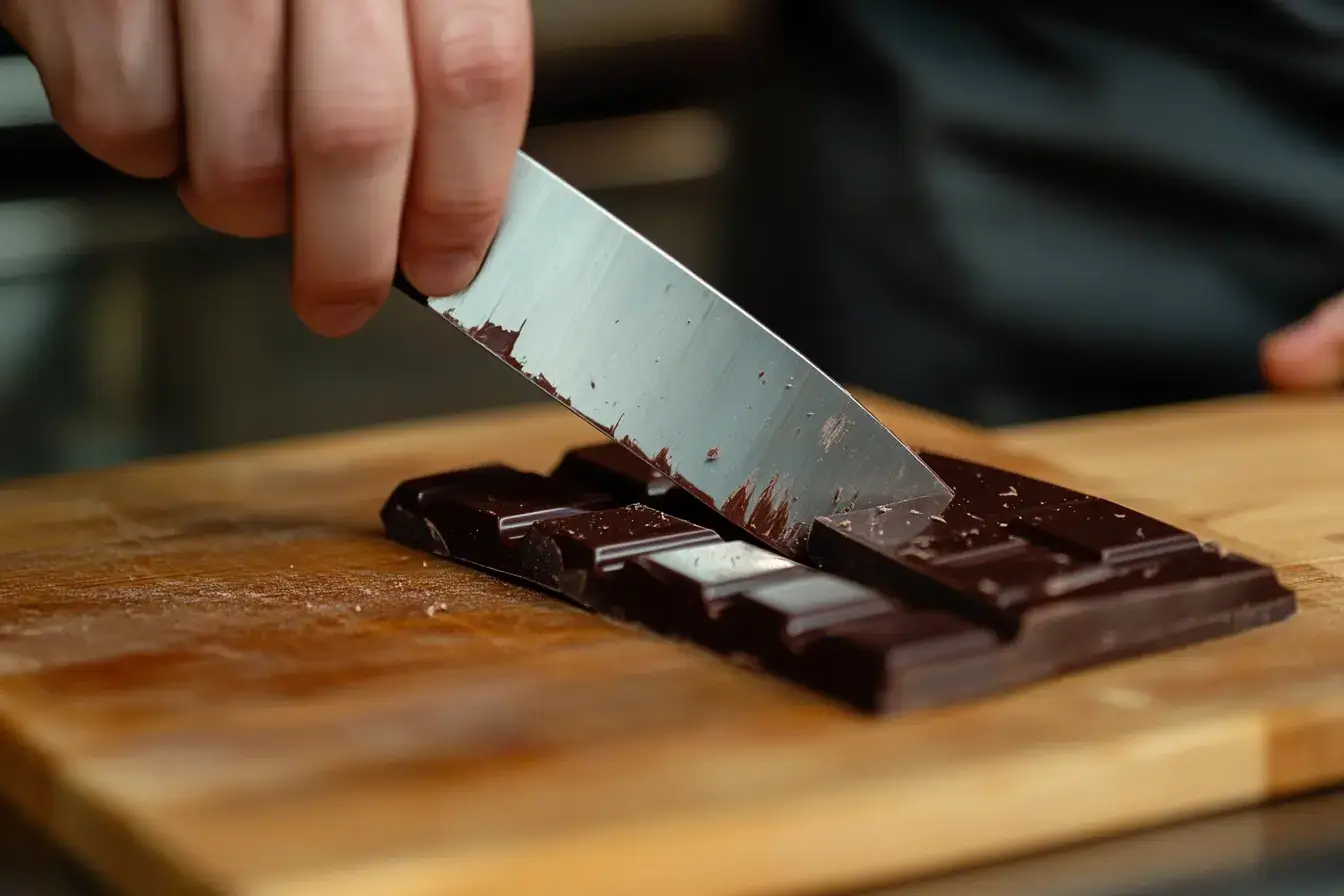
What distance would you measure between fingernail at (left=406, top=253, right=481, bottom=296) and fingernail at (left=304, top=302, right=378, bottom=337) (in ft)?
0.20

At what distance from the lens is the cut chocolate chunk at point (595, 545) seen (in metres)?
1.48

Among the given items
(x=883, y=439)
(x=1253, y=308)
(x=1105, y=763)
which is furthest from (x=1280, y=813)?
(x=1253, y=308)

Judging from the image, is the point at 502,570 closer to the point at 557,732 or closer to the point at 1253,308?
the point at 557,732

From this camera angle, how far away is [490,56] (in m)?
1.40

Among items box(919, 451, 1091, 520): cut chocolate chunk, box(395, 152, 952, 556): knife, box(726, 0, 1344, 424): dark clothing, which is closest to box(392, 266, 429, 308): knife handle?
box(395, 152, 952, 556): knife

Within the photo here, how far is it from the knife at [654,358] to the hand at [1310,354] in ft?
3.27

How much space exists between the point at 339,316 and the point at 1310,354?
1416 millimetres

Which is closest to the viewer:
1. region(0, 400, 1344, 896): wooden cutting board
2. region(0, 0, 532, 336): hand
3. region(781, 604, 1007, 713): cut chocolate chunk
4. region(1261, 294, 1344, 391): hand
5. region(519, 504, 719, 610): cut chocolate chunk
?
region(0, 400, 1344, 896): wooden cutting board

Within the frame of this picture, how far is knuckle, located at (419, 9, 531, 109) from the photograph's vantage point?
1396mm

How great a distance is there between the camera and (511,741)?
121 centimetres

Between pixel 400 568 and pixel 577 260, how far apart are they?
351mm

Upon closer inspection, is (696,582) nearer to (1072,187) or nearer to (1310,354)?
(1310,354)

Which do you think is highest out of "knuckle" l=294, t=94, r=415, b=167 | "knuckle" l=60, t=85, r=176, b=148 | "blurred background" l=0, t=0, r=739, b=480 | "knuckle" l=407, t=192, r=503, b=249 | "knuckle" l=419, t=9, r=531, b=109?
"knuckle" l=419, t=9, r=531, b=109

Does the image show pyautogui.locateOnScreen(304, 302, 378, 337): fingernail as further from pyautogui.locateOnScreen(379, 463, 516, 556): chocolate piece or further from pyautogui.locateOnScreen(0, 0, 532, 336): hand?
pyautogui.locateOnScreen(379, 463, 516, 556): chocolate piece
